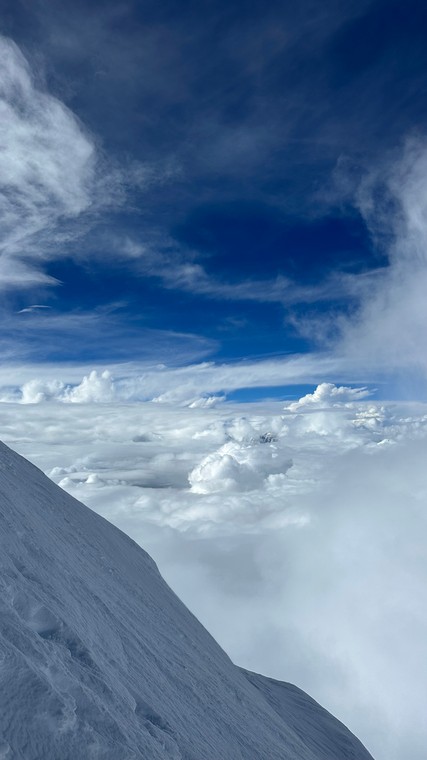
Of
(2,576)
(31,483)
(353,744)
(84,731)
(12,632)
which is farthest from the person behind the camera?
(353,744)

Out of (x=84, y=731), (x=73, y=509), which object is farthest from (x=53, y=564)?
(x=73, y=509)

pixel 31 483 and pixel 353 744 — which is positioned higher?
pixel 31 483

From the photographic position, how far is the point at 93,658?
13.1 metres

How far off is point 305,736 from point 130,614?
39146 mm

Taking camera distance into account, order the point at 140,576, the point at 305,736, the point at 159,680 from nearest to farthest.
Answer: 1. the point at 159,680
2. the point at 140,576
3. the point at 305,736

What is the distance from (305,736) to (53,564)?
1793 inches

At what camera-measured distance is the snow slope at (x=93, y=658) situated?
9781 millimetres

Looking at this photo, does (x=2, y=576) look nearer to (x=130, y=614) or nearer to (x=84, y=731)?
(x=84, y=731)

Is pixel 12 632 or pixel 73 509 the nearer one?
pixel 12 632

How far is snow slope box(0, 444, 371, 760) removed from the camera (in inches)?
385

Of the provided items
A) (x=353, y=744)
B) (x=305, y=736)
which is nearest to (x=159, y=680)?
(x=305, y=736)

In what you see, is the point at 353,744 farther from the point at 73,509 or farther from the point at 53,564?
the point at 53,564

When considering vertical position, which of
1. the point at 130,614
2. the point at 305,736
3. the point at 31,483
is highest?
the point at 31,483

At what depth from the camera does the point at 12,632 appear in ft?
36.2
